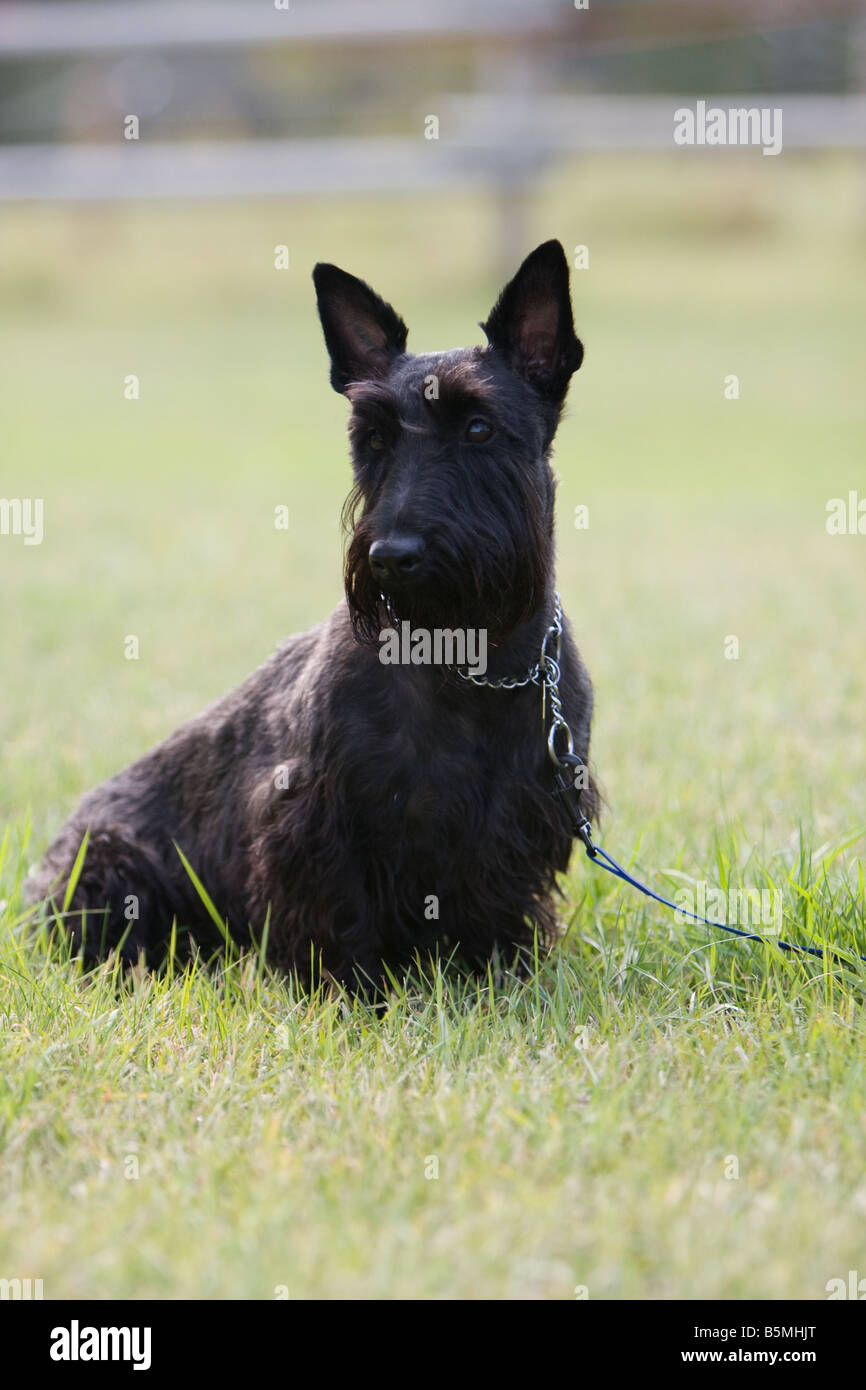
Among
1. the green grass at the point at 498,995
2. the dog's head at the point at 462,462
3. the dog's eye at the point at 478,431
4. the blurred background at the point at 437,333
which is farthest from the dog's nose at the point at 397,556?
the green grass at the point at 498,995

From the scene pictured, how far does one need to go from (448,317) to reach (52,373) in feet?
19.7

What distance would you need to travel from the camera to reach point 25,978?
3.52 metres

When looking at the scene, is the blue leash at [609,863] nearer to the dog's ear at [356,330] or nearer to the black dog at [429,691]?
the black dog at [429,691]

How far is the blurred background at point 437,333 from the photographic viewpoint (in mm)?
6461

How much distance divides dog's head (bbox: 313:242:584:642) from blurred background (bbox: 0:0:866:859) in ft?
1.24

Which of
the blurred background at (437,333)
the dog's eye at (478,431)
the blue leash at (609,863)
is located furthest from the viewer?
the blurred background at (437,333)

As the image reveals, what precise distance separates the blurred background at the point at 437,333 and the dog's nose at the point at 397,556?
88cm

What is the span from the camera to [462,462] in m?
3.33

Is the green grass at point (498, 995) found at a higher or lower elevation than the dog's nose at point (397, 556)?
lower

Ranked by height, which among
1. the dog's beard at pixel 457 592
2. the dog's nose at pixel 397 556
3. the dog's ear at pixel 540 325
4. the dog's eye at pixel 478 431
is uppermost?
the dog's ear at pixel 540 325

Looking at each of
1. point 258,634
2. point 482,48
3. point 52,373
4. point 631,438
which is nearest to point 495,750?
point 258,634

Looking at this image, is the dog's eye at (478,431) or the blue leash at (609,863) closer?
the dog's eye at (478,431)
